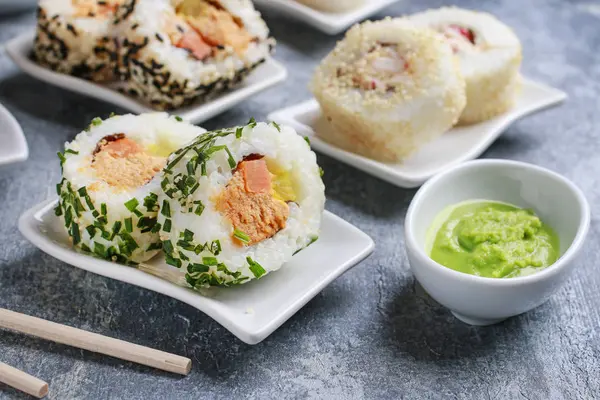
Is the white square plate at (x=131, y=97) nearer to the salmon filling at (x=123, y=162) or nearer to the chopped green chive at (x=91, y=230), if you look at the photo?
the salmon filling at (x=123, y=162)

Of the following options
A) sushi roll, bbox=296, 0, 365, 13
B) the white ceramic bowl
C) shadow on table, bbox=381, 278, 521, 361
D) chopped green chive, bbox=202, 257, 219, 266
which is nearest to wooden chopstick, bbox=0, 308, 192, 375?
chopped green chive, bbox=202, 257, 219, 266

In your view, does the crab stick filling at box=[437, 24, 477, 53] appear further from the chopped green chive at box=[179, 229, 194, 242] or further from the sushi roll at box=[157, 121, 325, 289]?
the chopped green chive at box=[179, 229, 194, 242]

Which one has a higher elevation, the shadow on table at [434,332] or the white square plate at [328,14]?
the white square plate at [328,14]

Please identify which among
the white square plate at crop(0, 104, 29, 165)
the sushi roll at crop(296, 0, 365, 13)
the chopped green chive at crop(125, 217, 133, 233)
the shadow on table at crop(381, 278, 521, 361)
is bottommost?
the shadow on table at crop(381, 278, 521, 361)

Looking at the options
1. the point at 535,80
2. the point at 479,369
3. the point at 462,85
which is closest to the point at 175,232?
the point at 479,369

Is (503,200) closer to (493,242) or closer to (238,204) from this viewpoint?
(493,242)

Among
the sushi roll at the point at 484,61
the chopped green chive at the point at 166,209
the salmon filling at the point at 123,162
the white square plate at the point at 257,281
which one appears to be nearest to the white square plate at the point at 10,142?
the white square plate at the point at 257,281
